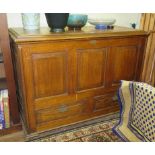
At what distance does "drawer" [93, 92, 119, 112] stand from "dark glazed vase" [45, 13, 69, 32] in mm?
716

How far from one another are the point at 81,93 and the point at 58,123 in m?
0.35

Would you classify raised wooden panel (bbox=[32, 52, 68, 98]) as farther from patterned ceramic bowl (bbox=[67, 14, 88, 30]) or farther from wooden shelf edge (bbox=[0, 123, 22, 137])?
wooden shelf edge (bbox=[0, 123, 22, 137])

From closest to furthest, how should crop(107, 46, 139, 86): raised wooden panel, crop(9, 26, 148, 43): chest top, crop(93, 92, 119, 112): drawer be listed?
crop(9, 26, 148, 43): chest top → crop(107, 46, 139, 86): raised wooden panel → crop(93, 92, 119, 112): drawer

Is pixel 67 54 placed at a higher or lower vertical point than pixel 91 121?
higher

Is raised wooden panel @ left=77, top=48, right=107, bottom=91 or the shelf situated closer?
raised wooden panel @ left=77, top=48, right=107, bottom=91

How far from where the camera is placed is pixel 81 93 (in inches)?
61.1

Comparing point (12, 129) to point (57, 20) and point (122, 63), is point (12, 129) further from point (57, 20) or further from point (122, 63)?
point (122, 63)

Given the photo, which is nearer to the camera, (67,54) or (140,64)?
(67,54)

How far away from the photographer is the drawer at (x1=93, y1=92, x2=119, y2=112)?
5.53ft

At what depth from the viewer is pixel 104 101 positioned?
1727 millimetres

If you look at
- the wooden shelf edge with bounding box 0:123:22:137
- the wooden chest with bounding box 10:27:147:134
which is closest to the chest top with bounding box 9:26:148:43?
the wooden chest with bounding box 10:27:147:134
